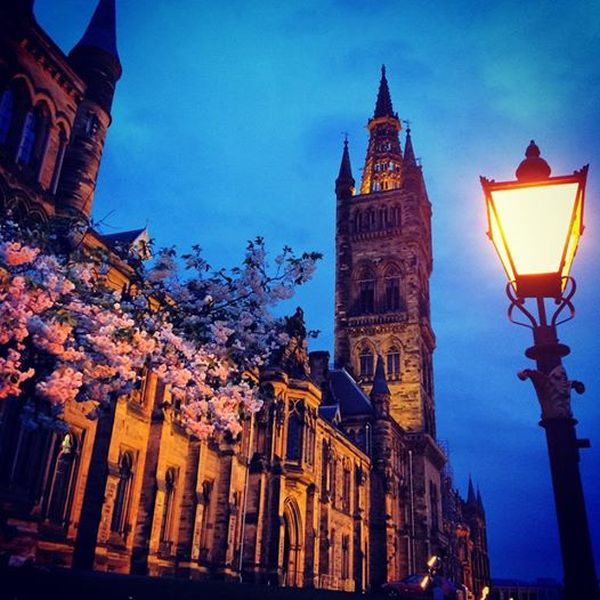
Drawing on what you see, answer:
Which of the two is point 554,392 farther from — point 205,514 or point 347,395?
point 347,395

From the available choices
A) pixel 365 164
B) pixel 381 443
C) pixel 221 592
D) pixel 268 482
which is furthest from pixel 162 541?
pixel 365 164

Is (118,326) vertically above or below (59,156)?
below

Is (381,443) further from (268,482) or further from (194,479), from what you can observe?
(194,479)

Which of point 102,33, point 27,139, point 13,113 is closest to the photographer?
point 13,113

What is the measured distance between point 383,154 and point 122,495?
236 feet

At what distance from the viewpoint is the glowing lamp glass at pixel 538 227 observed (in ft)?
12.6

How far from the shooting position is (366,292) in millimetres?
71875

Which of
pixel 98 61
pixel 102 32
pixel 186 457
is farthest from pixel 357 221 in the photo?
pixel 98 61

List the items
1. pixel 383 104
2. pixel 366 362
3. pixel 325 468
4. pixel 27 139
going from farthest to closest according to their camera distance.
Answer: pixel 383 104, pixel 366 362, pixel 325 468, pixel 27 139

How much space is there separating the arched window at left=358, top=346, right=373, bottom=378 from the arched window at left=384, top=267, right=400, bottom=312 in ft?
18.3

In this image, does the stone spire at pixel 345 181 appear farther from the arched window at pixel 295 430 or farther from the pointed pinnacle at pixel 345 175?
the arched window at pixel 295 430

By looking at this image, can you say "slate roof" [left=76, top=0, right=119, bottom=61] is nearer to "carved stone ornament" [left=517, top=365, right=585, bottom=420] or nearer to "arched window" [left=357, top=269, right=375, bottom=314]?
"carved stone ornament" [left=517, top=365, right=585, bottom=420]

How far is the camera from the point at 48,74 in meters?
18.8

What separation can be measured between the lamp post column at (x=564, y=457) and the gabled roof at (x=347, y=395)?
2045 inches
